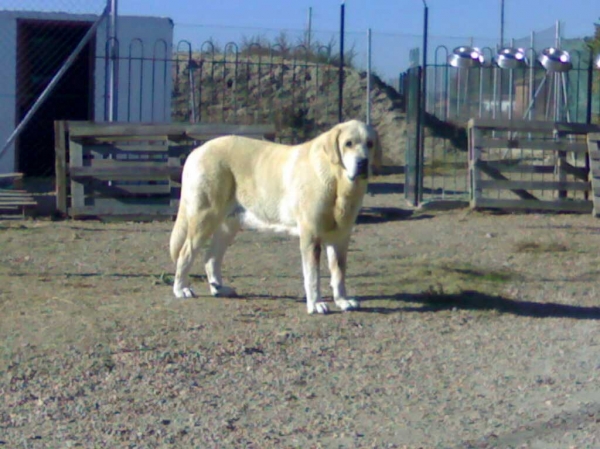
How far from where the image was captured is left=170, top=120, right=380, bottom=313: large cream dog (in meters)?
7.34

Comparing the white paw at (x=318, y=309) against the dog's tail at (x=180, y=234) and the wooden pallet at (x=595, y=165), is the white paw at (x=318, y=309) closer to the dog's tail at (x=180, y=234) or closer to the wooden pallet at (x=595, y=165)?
the dog's tail at (x=180, y=234)

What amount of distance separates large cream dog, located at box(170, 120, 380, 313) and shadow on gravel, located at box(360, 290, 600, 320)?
567 mm

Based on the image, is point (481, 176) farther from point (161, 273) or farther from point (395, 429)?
point (395, 429)

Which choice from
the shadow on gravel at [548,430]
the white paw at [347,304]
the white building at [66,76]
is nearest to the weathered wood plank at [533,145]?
the white building at [66,76]

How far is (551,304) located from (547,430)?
10.4ft

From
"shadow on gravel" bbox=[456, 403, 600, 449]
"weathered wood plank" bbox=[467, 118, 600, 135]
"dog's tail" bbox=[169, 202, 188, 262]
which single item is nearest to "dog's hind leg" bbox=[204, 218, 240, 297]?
"dog's tail" bbox=[169, 202, 188, 262]

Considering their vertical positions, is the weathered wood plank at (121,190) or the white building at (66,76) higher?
the white building at (66,76)

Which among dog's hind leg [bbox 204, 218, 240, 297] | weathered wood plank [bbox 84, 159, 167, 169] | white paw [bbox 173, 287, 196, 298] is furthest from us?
weathered wood plank [bbox 84, 159, 167, 169]

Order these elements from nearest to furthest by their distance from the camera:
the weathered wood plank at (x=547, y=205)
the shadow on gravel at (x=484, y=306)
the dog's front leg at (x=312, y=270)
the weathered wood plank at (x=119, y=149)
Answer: the dog's front leg at (x=312, y=270)
the shadow on gravel at (x=484, y=306)
the weathered wood plank at (x=119, y=149)
the weathered wood plank at (x=547, y=205)

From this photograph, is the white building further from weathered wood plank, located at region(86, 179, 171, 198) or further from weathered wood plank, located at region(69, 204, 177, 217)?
weathered wood plank, located at region(69, 204, 177, 217)

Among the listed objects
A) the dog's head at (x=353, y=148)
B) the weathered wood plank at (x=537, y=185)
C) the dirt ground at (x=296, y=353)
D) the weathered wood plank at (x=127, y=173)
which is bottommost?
the dirt ground at (x=296, y=353)

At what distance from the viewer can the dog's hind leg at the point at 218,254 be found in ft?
26.7

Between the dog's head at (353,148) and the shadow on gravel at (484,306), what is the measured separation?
1.19 metres

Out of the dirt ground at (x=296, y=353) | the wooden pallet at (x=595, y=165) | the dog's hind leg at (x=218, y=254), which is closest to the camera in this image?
the dirt ground at (x=296, y=353)
